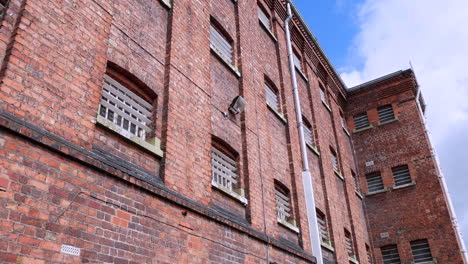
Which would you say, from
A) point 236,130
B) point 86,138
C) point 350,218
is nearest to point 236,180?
point 236,130

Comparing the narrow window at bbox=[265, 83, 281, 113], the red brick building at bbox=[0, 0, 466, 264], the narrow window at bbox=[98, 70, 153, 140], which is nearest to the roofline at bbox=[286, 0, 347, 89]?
the red brick building at bbox=[0, 0, 466, 264]

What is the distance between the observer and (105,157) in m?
5.71

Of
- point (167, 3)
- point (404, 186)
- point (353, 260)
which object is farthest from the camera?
point (404, 186)

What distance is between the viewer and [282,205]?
11125 millimetres

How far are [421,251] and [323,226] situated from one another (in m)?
6.68

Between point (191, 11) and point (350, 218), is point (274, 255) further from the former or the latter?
point (350, 218)

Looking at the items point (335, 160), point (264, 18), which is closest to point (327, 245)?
point (335, 160)

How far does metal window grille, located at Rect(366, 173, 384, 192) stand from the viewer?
765 inches

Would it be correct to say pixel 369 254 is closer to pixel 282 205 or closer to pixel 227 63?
pixel 282 205

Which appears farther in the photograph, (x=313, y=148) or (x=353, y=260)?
(x=353, y=260)

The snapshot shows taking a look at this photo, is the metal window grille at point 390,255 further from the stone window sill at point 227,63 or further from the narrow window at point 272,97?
the stone window sill at point 227,63

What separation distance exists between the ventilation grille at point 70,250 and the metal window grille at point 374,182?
16.9 m

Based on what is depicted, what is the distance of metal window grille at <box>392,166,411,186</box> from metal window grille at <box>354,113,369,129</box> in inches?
110

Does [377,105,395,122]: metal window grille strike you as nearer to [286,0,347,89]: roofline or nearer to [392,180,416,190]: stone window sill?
[286,0,347,89]: roofline
